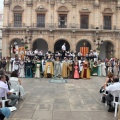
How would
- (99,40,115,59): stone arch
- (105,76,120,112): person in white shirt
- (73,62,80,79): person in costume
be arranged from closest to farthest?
(105,76,120,112): person in white shirt < (73,62,80,79): person in costume < (99,40,115,59): stone arch

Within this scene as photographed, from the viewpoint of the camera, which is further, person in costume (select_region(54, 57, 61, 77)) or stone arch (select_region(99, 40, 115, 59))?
stone arch (select_region(99, 40, 115, 59))

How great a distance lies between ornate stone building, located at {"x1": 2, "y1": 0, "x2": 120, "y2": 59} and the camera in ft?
117

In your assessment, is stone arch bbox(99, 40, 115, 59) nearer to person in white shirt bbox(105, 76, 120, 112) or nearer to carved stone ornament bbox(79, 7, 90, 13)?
carved stone ornament bbox(79, 7, 90, 13)

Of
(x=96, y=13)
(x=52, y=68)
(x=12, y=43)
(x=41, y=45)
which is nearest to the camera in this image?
(x=52, y=68)

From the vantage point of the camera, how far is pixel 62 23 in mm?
36188

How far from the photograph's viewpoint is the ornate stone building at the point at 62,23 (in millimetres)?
35625

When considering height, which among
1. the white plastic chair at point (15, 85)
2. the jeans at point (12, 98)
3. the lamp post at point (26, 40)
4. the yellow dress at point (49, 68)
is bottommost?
the jeans at point (12, 98)

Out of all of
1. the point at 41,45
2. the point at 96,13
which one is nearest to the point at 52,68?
the point at 96,13

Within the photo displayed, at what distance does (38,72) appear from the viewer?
2112 centimetres

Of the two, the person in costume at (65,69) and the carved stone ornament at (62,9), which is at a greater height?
the carved stone ornament at (62,9)

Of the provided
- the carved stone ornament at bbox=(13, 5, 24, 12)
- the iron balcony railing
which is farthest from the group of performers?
the carved stone ornament at bbox=(13, 5, 24, 12)

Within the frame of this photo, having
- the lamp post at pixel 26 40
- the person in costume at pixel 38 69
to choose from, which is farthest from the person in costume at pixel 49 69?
the lamp post at pixel 26 40

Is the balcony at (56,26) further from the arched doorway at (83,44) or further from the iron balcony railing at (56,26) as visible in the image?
the arched doorway at (83,44)

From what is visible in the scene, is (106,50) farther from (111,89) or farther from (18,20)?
(111,89)
